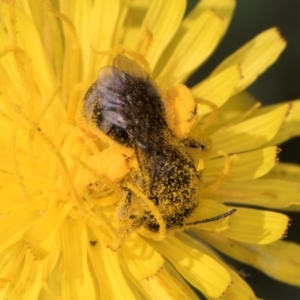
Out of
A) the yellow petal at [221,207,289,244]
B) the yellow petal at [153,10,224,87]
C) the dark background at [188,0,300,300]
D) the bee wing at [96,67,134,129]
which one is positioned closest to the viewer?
the bee wing at [96,67,134,129]

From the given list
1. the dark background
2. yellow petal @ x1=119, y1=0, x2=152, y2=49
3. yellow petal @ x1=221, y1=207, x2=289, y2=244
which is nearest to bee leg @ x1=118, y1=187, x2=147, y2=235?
yellow petal @ x1=221, y1=207, x2=289, y2=244

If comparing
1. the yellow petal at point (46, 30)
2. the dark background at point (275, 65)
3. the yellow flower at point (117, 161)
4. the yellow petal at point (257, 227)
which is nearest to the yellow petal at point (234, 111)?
the yellow flower at point (117, 161)

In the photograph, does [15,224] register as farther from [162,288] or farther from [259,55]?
[259,55]

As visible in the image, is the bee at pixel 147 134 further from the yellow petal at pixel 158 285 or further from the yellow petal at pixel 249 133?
the yellow petal at pixel 249 133

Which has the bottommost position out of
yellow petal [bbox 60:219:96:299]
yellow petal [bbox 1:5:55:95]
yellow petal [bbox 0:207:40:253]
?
yellow petal [bbox 60:219:96:299]

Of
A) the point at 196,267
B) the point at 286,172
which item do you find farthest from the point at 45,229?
the point at 286,172

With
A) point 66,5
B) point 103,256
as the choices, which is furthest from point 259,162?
point 66,5

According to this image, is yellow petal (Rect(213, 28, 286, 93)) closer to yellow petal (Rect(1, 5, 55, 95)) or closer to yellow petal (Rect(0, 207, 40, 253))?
yellow petal (Rect(1, 5, 55, 95))
